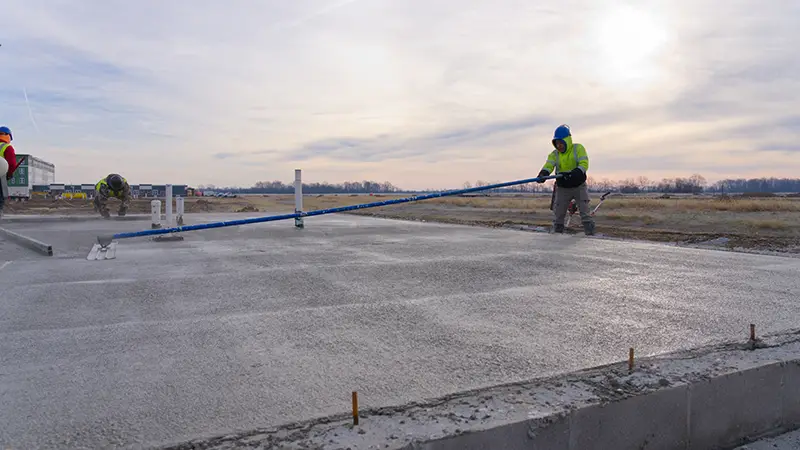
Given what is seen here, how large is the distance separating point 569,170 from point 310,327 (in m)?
8.66

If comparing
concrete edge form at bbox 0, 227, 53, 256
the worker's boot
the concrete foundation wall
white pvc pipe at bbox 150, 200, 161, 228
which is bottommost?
the concrete foundation wall

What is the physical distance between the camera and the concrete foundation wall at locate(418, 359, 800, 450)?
2340 mm

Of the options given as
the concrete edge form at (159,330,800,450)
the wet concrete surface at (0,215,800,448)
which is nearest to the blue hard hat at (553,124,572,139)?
the wet concrete surface at (0,215,800,448)

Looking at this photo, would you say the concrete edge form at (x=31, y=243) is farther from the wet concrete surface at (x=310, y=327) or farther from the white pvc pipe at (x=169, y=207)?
the white pvc pipe at (x=169, y=207)

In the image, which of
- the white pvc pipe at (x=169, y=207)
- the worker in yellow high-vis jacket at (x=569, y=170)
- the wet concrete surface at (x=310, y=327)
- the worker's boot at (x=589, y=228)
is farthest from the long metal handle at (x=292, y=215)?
the white pvc pipe at (x=169, y=207)

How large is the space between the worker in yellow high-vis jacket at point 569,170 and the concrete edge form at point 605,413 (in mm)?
8078

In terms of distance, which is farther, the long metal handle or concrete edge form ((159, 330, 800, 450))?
the long metal handle

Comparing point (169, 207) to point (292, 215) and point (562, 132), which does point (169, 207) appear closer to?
point (292, 215)

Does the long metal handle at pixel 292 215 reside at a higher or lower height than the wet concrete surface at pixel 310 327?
higher

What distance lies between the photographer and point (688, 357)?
323 centimetres

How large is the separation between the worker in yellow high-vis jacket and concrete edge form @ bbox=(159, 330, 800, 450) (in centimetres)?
808

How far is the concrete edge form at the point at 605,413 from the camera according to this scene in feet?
7.31

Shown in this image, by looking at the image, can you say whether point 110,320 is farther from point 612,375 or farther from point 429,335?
point 612,375

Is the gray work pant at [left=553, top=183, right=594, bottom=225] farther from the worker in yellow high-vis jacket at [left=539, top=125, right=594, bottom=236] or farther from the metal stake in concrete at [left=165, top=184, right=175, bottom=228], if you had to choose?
the metal stake in concrete at [left=165, top=184, right=175, bottom=228]
